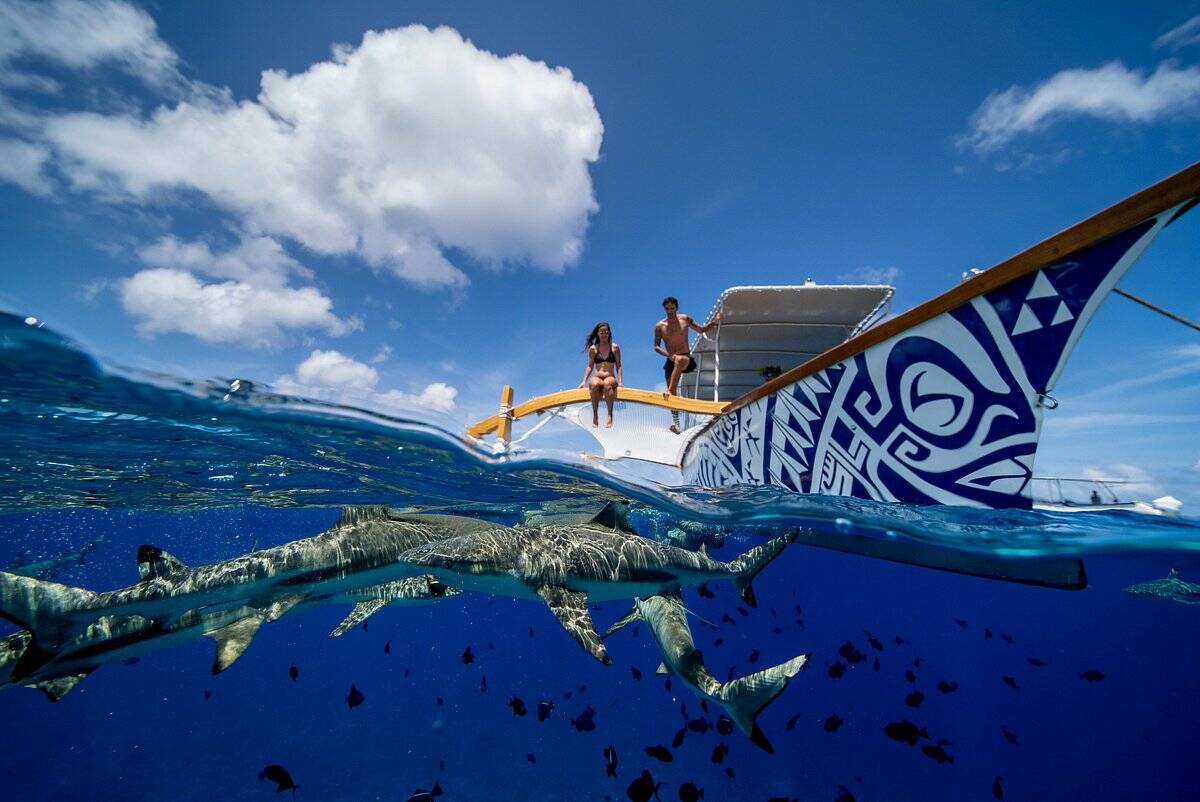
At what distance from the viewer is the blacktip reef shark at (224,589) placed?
186 inches

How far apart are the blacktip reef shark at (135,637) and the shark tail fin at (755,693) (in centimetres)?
422

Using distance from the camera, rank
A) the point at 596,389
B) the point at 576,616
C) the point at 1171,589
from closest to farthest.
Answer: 1. the point at 576,616
2. the point at 596,389
3. the point at 1171,589

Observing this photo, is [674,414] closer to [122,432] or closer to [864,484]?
[864,484]

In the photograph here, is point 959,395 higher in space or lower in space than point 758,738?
higher

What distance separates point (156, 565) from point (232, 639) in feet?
4.33

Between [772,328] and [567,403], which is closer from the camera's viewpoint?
[567,403]

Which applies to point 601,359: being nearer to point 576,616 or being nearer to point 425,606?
point 576,616

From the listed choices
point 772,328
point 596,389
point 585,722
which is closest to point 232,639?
point 585,722

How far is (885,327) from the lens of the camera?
4426 millimetres

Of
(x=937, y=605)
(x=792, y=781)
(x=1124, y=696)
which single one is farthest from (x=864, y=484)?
(x=1124, y=696)

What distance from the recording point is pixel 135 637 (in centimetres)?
554

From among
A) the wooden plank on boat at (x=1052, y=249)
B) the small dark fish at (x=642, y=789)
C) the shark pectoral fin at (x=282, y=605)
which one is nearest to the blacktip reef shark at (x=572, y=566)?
the small dark fish at (x=642, y=789)

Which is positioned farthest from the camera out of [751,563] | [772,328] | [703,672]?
[772,328]

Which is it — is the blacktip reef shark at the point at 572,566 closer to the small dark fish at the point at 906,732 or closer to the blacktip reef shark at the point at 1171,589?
the small dark fish at the point at 906,732
